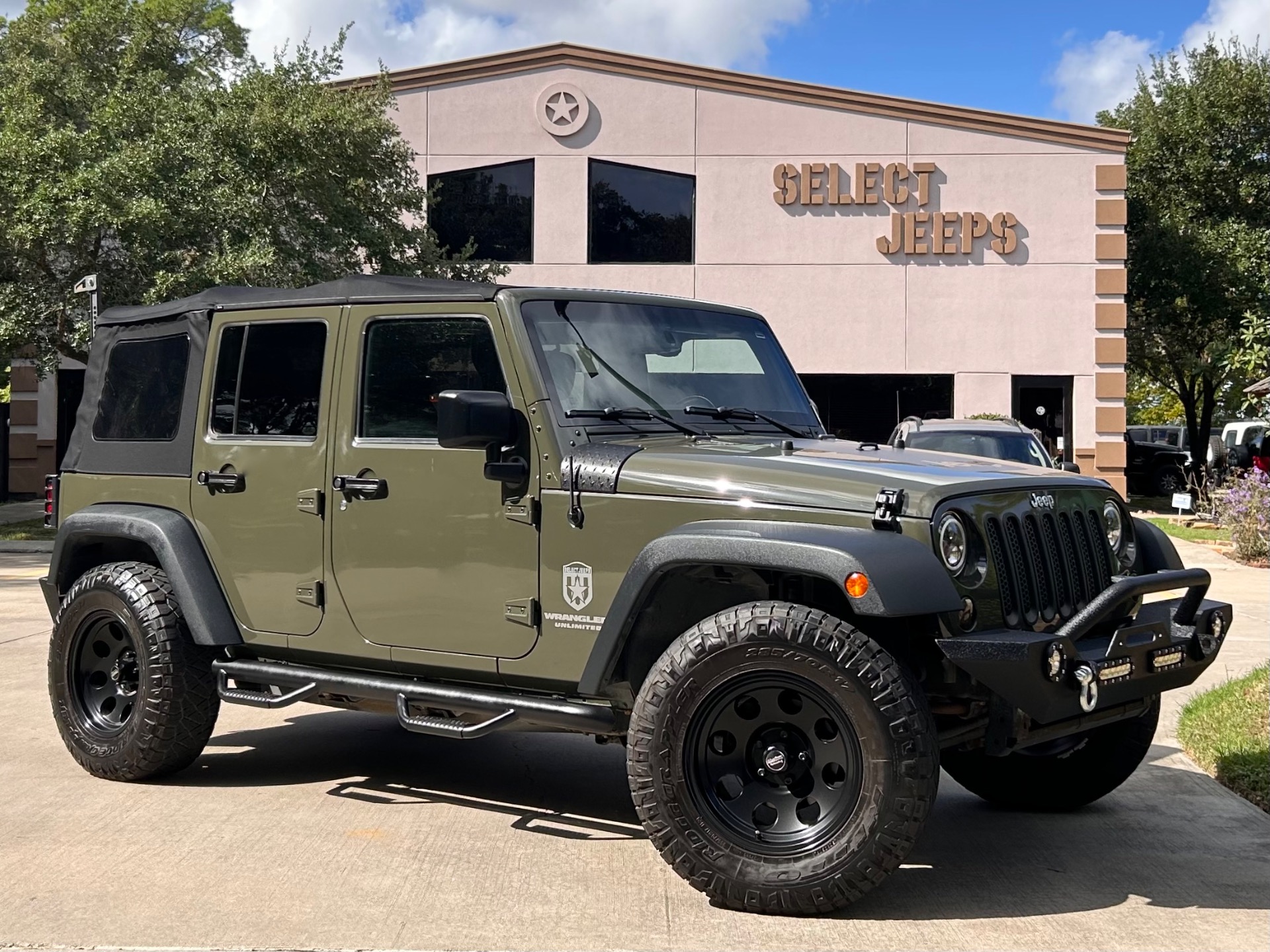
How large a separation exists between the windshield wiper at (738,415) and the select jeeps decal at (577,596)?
0.84 meters

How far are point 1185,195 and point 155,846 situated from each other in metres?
29.1

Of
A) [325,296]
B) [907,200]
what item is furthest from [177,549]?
[907,200]

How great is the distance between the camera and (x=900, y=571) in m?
4.04

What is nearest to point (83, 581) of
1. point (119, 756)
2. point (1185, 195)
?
point (119, 756)

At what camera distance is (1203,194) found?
29.6 meters

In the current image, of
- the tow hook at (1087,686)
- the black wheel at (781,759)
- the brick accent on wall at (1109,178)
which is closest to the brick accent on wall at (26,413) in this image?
the brick accent on wall at (1109,178)

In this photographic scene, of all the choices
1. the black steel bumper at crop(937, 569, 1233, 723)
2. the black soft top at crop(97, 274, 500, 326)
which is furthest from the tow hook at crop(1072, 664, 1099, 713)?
the black soft top at crop(97, 274, 500, 326)

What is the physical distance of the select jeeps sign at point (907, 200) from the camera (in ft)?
82.7

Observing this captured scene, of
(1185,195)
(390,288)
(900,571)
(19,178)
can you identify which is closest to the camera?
(900,571)

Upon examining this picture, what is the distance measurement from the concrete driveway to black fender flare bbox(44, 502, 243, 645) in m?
0.74

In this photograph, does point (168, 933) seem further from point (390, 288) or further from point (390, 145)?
point (390, 145)

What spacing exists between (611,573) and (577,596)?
166 mm

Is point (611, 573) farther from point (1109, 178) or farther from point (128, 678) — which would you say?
point (1109, 178)

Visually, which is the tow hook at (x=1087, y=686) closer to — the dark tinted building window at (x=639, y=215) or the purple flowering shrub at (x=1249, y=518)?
the purple flowering shrub at (x=1249, y=518)
